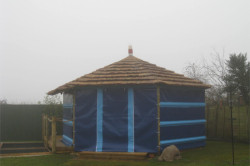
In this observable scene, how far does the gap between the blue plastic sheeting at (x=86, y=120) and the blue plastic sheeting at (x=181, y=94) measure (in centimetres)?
242

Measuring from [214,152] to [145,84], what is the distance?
3.47 metres

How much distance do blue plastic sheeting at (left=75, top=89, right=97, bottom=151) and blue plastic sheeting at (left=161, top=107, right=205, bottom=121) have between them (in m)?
2.39

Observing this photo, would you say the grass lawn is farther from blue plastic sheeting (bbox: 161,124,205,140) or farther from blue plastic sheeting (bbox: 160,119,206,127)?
blue plastic sheeting (bbox: 160,119,206,127)

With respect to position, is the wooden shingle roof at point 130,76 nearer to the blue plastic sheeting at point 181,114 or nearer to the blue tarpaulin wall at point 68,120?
the blue tarpaulin wall at point 68,120

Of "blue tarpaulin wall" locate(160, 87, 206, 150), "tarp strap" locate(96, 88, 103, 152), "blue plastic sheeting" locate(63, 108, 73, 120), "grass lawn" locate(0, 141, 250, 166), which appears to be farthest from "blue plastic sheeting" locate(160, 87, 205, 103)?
"blue plastic sheeting" locate(63, 108, 73, 120)

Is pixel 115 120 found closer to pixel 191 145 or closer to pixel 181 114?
pixel 181 114

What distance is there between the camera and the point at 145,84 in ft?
29.2

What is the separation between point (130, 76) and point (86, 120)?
7.18 ft

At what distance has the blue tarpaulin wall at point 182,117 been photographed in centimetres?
907

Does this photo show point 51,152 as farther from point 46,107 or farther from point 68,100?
point 46,107

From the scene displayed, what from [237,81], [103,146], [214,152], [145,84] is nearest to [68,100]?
[103,146]

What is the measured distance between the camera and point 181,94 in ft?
32.1

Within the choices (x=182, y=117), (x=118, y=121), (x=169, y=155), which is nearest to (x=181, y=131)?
(x=182, y=117)

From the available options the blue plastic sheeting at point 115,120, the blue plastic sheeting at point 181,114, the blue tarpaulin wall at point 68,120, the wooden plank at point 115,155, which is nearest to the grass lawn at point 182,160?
the wooden plank at point 115,155
